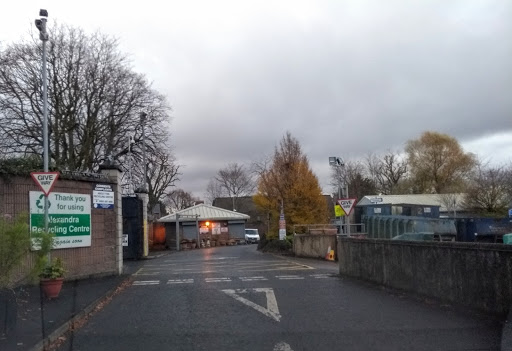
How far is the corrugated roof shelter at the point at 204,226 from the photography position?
201 ft

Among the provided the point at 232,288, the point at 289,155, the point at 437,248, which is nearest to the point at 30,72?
the point at 289,155

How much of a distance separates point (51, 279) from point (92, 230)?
6127 mm

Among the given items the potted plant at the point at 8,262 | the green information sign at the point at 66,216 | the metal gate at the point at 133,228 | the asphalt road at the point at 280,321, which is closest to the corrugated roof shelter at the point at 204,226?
the metal gate at the point at 133,228

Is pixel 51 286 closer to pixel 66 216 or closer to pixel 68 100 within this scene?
A: pixel 66 216

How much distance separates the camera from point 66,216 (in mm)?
17703

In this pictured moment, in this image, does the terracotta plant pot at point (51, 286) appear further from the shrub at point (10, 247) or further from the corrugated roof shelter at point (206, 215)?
the corrugated roof shelter at point (206, 215)

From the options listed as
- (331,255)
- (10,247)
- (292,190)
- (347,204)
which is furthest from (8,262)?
(292,190)

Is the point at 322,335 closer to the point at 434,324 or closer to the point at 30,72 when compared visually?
the point at 434,324

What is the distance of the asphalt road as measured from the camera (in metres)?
8.66

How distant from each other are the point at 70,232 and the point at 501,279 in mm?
12554

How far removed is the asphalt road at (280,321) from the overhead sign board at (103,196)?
4.04 metres

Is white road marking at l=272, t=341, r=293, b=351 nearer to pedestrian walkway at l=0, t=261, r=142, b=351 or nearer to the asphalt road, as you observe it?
the asphalt road

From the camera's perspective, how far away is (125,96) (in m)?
38.6

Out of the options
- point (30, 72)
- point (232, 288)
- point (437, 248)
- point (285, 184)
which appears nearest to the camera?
point (437, 248)
